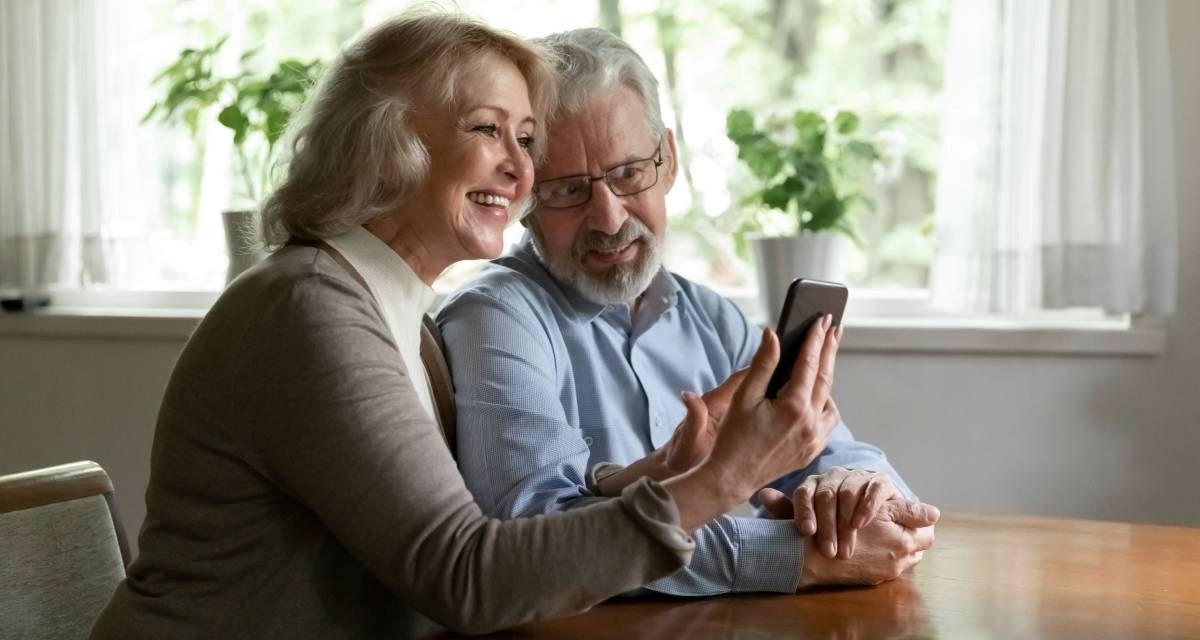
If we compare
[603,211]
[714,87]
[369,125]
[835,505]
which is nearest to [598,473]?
[835,505]

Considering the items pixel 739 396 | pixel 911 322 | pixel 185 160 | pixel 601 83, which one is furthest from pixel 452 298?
pixel 185 160

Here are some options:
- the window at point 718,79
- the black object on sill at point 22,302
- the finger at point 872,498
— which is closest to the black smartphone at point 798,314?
the finger at point 872,498

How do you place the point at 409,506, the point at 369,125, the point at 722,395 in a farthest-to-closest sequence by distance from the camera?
the point at 722,395 → the point at 369,125 → the point at 409,506

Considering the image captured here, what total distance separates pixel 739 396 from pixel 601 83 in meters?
0.65

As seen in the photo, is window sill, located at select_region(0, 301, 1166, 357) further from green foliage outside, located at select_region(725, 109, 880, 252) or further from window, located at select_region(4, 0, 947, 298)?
window, located at select_region(4, 0, 947, 298)

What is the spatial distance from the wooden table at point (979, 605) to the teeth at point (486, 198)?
0.50 m

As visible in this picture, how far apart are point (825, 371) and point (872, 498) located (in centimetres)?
21

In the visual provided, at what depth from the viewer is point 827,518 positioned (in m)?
1.43

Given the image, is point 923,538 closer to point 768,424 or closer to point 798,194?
point 768,424

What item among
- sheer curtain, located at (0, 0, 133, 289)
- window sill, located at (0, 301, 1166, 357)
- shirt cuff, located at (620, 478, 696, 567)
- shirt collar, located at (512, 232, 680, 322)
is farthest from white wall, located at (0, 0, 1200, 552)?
sheer curtain, located at (0, 0, 133, 289)

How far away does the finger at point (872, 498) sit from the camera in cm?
144

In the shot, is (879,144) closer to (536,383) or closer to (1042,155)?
(1042,155)

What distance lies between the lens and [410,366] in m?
1.43

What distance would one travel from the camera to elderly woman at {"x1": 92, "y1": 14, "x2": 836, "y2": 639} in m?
1.19
